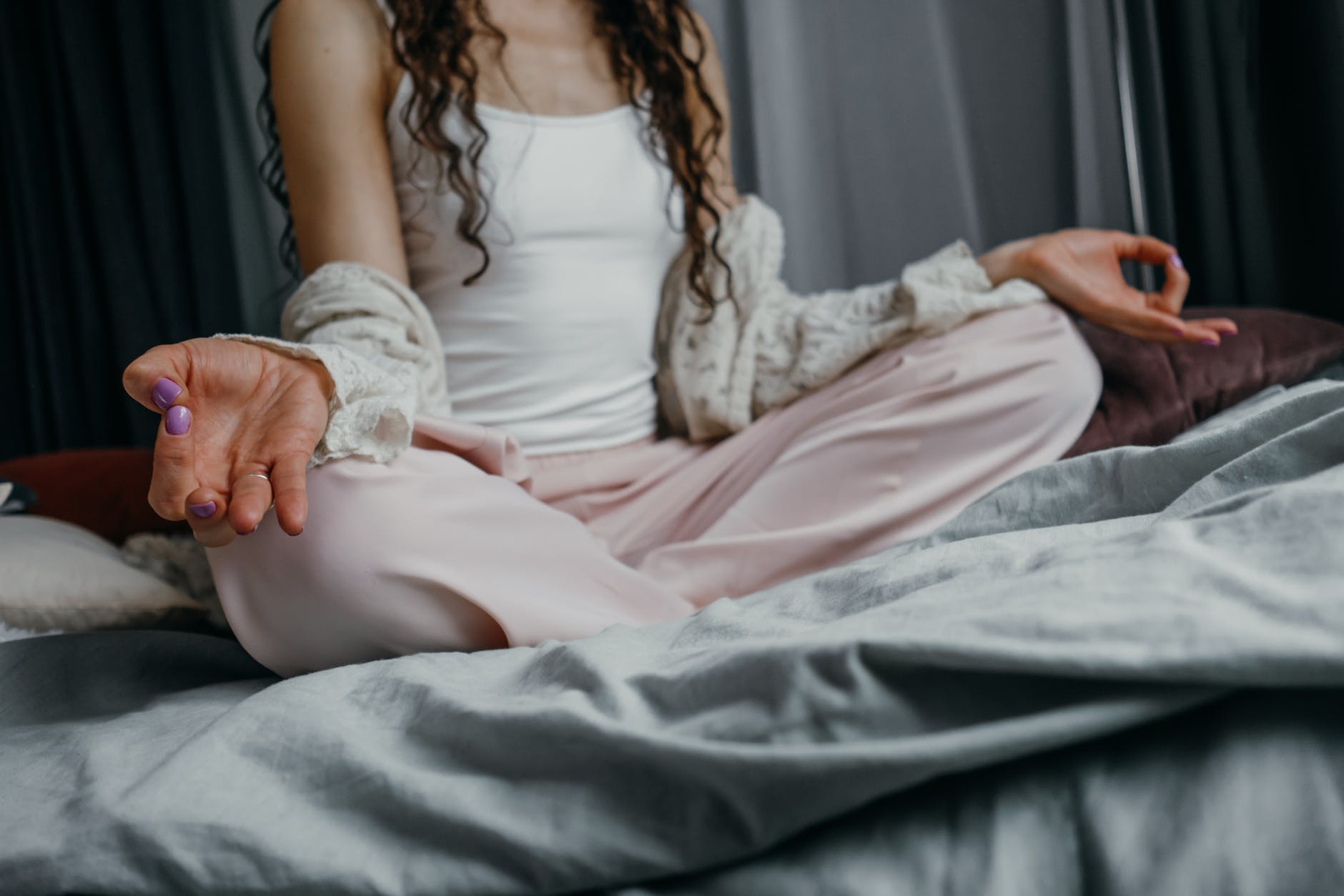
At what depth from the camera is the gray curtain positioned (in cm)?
191

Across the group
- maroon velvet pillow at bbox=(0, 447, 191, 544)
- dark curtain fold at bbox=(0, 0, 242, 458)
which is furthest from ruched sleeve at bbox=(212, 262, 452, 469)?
dark curtain fold at bbox=(0, 0, 242, 458)

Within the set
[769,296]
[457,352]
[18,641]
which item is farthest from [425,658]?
[769,296]

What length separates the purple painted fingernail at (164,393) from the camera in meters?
0.59

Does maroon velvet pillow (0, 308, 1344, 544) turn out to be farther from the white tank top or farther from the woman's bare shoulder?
the woman's bare shoulder

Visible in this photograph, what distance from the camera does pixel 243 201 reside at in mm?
2260

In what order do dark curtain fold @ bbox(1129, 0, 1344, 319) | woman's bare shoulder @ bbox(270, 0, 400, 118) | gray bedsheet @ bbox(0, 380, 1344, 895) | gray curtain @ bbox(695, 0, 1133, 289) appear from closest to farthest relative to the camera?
gray bedsheet @ bbox(0, 380, 1344, 895)
woman's bare shoulder @ bbox(270, 0, 400, 118)
dark curtain fold @ bbox(1129, 0, 1344, 319)
gray curtain @ bbox(695, 0, 1133, 289)

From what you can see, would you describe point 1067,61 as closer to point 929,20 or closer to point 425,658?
point 929,20

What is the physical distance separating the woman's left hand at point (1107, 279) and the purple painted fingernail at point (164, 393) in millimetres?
932

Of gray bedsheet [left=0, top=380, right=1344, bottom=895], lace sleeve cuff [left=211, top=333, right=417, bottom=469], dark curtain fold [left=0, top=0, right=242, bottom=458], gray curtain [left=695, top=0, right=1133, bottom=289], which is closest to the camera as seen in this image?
gray bedsheet [left=0, top=380, right=1344, bottom=895]

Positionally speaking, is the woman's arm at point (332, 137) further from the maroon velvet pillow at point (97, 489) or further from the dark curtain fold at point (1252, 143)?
the dark curtain fold at point (1252, 143)

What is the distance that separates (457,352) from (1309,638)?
97 centimetres

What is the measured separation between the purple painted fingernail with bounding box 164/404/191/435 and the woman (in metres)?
0.09

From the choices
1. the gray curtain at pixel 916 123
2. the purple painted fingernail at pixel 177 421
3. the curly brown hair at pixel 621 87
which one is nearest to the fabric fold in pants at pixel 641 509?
the purple painted fingernail at pixel 177 421

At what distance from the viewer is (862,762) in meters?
0.37
